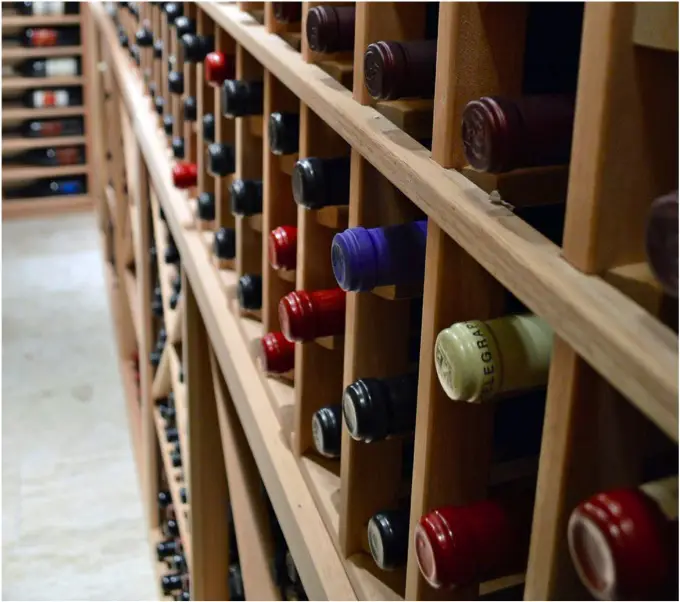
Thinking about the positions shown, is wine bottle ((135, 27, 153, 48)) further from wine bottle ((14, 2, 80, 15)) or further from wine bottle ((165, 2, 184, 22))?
wine bottle ((14, 2, 80, 15))

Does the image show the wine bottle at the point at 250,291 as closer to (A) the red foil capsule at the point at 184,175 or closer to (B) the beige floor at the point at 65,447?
(A) the red foil capsule at the point at 184,175

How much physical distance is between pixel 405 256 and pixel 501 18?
20 centimetres

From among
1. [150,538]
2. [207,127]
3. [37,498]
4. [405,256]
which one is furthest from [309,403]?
[37,498]

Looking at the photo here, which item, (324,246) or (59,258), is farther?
(59,258)

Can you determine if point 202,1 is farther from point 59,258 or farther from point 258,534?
point 59,258

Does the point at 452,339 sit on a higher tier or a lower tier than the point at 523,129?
lower

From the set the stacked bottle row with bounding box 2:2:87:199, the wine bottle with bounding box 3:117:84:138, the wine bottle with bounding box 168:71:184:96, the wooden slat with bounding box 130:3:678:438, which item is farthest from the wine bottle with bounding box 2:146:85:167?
the wooden slat with bounding box 130:3:678:438

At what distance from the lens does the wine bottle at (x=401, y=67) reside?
658 millimetres

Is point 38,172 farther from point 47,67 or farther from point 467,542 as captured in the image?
point 467,542

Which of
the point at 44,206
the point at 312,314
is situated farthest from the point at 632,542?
the point at 44,206

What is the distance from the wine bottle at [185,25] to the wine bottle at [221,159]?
0.26 meters

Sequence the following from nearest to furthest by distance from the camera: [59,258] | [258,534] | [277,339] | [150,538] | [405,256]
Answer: [405,256] → [277,339] → [258,534] → [150,538] → [59,258]

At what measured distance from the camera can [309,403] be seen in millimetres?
987

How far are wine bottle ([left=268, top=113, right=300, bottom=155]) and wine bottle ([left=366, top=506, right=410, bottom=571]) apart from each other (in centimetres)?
42
